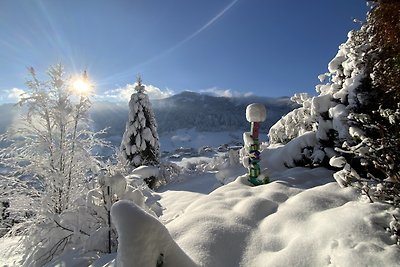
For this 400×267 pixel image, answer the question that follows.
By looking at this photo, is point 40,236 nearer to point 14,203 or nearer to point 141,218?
point 14,203

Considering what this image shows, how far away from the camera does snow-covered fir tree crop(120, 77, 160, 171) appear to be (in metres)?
16.1

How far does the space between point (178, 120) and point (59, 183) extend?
5115 inches

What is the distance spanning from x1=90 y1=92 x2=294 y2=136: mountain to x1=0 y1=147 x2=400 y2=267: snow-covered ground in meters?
110

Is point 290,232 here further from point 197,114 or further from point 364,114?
point 197,114

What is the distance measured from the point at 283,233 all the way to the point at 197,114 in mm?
140436

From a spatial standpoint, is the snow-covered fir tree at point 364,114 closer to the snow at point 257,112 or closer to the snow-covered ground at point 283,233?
the snow-covered ground at point 283,233

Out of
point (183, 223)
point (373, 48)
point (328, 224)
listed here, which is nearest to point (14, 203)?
point (183, 223)

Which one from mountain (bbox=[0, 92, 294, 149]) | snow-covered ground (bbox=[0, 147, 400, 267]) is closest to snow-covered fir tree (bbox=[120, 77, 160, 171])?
snow-covered ground (bbox=[0, 147, 400, 267])

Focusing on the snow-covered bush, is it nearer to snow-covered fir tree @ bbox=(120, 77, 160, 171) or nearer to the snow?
the snow

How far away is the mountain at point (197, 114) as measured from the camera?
13062 centimetres

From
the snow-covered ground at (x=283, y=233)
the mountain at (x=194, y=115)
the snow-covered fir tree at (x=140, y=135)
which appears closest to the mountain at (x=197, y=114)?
the mountain at (x=194, y=115)

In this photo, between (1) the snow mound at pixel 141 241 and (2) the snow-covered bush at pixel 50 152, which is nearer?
(1) the snow mound at pixel 141 241

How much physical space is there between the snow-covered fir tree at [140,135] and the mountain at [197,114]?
97.3 metres

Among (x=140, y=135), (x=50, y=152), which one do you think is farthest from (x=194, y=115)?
(x=50, y=152)
